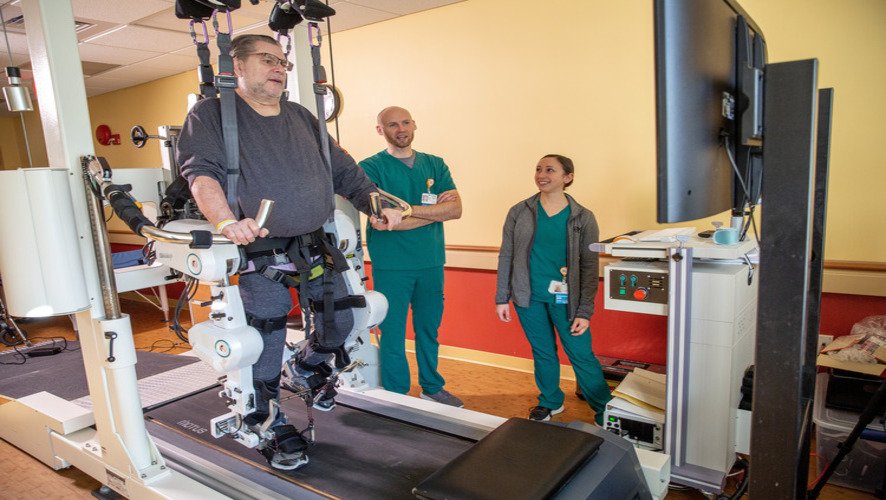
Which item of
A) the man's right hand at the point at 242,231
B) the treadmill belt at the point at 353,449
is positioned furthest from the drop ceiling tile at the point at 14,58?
the man's right hand at the point at 242,231

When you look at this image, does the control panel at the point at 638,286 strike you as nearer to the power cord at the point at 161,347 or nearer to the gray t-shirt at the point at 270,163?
Answer: the gray t-shirt at the point at 270,163

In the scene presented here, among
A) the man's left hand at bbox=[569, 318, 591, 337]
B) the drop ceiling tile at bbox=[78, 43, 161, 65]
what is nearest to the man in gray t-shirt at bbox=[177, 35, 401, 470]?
the man's left hand at bbox=[569, 318, 591, 337]

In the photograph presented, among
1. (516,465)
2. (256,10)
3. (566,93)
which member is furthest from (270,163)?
(256,10)

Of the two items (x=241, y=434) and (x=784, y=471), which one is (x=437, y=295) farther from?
(x=784, y=471)

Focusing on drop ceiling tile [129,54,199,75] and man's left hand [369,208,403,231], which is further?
drop ceiling tile [129,54,199,75]

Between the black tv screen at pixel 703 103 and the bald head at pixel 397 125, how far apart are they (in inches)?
84.5

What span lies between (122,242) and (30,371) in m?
3.29

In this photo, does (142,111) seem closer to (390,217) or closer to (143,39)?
(143,39)

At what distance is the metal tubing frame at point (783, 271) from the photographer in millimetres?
828

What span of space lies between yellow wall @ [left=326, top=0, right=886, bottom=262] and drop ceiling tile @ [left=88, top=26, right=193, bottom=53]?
1233mm

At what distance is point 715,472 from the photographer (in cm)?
222

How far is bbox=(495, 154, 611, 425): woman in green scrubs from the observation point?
279 centimetres

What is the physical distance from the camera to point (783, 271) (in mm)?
856

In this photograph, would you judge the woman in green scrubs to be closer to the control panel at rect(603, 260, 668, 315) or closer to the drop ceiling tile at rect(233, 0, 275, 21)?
the control panel at rect(603, 260, 668, 315)
